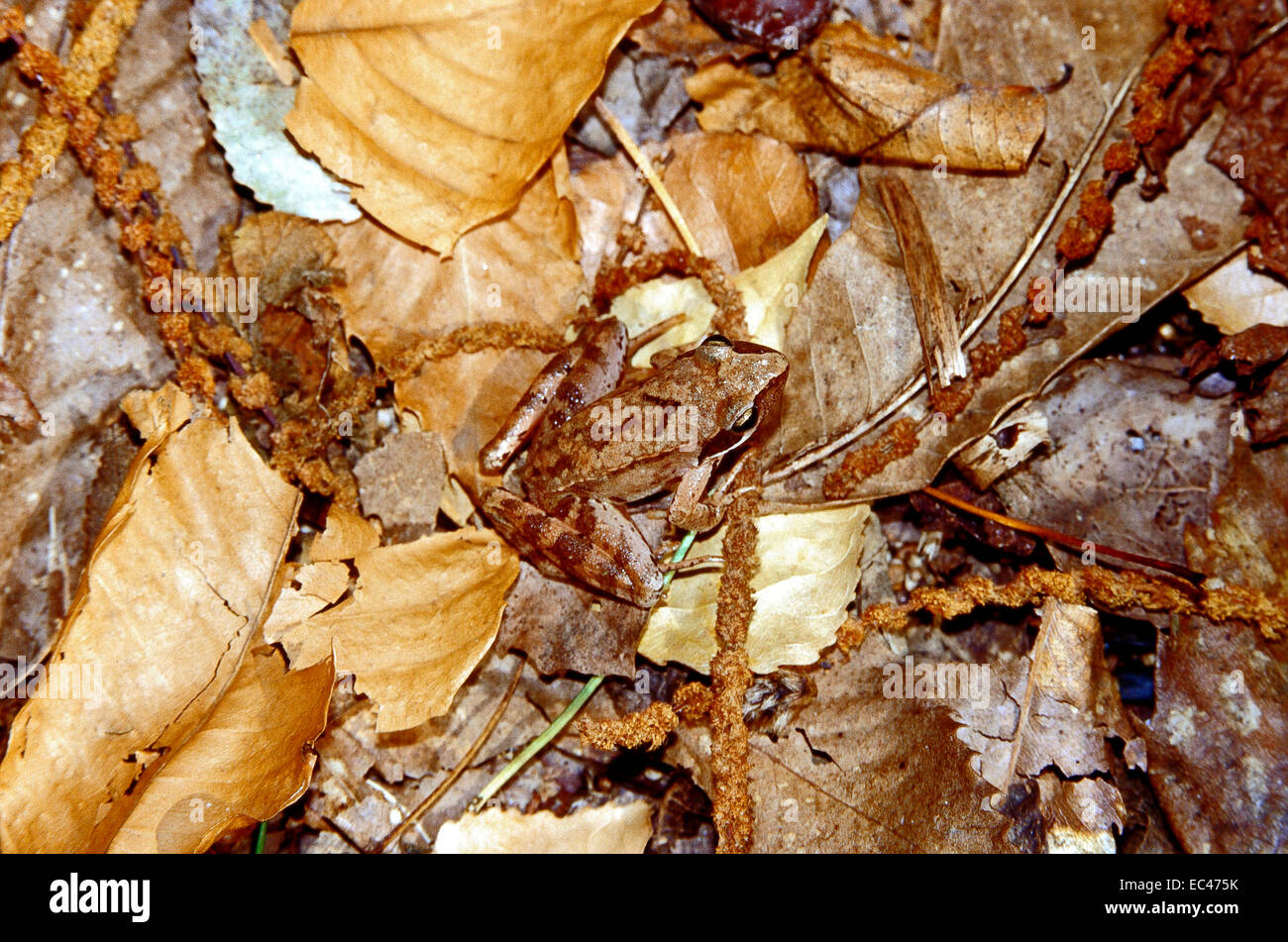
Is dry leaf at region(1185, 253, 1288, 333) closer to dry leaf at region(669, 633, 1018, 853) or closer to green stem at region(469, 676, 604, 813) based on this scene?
dry leaf at region(669, 633, 1018, 853)

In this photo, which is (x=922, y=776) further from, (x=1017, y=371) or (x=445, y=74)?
(x=445, y=74)

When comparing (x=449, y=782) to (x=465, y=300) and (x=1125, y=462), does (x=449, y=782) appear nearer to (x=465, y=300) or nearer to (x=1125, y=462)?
(x=465, y=300)

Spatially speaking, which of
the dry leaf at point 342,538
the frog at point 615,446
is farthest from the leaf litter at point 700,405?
the frog at point 615,446

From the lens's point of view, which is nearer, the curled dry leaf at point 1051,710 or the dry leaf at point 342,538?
the curled dry leaf at point 1051,710

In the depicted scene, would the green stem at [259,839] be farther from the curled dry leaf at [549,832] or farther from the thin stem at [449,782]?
the curled dry leaf at [549,832]

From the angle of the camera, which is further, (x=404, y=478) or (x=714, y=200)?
(x=714, y=200)

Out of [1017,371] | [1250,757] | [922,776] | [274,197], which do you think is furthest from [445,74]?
[1250,757]

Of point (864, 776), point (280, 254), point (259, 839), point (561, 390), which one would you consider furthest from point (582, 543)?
point (280, 254)
